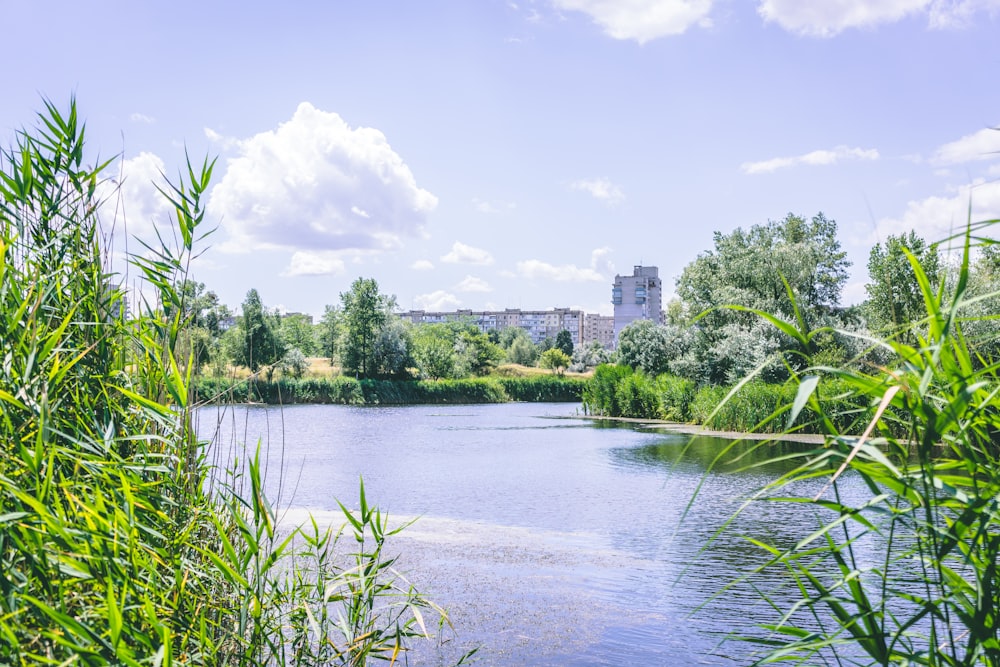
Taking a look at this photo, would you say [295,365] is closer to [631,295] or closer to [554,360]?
[554,360]

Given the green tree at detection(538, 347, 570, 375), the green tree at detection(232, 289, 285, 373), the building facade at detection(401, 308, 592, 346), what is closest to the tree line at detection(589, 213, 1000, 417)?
the green tree at detection(232, 289, 285, 373)

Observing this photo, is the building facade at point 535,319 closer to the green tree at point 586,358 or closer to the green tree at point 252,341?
the green tree at point 586,358

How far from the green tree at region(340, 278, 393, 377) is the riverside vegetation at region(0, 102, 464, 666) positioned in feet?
160

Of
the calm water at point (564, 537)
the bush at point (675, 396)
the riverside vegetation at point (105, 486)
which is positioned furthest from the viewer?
the bush at point (675, 396)

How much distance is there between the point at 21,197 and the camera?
349 cm

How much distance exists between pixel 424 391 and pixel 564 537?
39.9 meters

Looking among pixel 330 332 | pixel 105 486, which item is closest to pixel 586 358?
pixel 330 332

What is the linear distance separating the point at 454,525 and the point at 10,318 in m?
7.84

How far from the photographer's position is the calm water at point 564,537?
19.6ft

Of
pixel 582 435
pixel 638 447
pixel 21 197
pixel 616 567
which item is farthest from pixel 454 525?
pixel 582 435

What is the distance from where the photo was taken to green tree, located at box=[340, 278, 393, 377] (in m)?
52.6

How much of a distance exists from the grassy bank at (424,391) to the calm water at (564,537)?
70.7 feet

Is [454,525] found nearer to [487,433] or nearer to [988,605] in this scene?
[988,605]

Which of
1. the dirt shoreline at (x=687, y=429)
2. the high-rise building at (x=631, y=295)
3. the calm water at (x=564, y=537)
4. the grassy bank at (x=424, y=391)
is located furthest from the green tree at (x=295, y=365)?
the high-rise building at (x=631, y=295)
